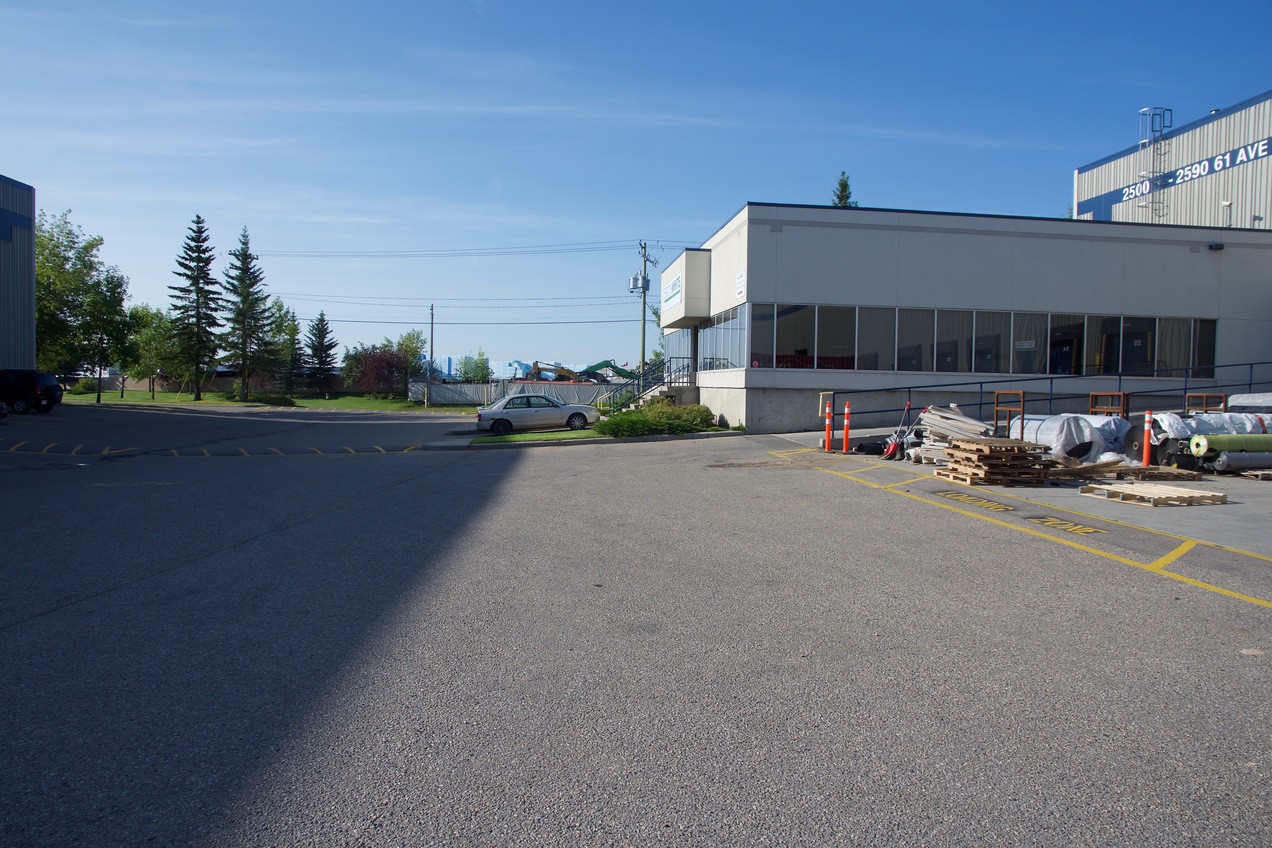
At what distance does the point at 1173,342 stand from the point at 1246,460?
50.6 feet

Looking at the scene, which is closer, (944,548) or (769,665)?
(769,665)

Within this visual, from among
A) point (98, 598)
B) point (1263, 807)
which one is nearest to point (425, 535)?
point (98, 598)

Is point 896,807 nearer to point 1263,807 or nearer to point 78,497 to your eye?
point 1263,807

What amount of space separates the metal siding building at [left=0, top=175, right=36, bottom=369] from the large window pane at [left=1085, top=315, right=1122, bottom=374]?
43655 mm

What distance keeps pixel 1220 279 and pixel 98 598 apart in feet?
105

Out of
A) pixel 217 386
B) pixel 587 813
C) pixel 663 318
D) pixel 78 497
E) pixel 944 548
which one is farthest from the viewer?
pixel 217 386

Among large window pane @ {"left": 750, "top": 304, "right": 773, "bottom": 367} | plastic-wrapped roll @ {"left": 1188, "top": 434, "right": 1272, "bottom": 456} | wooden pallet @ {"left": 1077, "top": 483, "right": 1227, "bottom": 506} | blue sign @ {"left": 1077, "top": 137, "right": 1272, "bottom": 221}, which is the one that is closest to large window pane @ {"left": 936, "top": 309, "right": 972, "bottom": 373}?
large window pane @ {"left": 750, "top": 304, "right": 773, "bottom": 367}

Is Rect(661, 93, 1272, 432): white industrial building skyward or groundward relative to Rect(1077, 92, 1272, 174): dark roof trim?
groundward

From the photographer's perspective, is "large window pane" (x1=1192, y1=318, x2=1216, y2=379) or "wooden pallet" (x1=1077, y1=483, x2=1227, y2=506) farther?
"large window pane" (x1=1192, y1=318, x2=1216, y2=379)

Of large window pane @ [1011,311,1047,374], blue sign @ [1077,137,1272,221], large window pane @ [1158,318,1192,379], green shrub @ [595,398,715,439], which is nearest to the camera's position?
green shrub @ [595,398,715,439]

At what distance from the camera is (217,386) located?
85062mm

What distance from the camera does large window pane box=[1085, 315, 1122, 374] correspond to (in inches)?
1057

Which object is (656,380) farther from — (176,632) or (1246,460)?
(176,632)

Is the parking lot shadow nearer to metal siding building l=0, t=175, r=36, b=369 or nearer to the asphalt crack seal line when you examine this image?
the asphalt crack seal line
